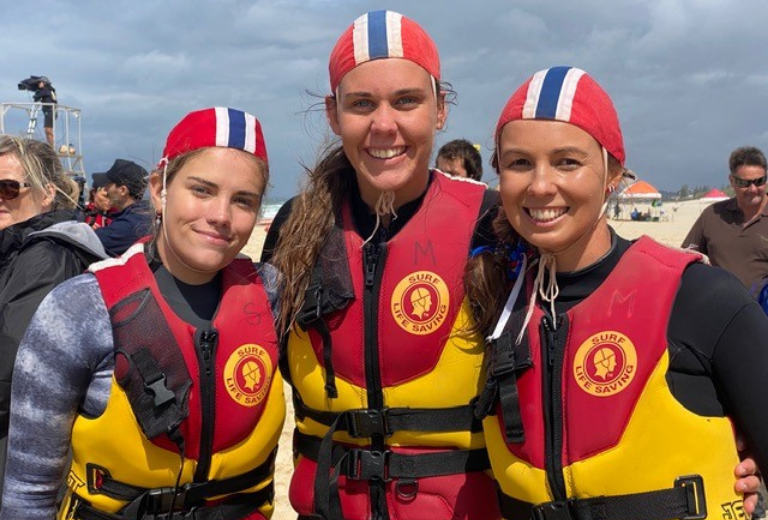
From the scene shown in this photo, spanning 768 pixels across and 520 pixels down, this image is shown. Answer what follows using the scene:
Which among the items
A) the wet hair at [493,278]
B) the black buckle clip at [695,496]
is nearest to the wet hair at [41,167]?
the wet hair at [493,278]

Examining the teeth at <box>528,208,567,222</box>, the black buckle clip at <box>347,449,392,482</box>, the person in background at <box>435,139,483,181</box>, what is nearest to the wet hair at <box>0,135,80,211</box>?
the black buckle clip at <box>347,449,392,482</box>

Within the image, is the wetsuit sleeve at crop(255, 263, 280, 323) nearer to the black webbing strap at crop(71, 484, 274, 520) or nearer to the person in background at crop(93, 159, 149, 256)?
the black webbing strap at crop(71, 484, 274, 520)

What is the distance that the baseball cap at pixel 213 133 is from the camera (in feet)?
8.44

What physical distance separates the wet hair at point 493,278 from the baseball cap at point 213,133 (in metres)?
0.94

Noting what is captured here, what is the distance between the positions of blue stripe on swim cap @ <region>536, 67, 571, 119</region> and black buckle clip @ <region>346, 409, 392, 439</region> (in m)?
1.25

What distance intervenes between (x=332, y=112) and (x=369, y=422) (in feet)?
4.10

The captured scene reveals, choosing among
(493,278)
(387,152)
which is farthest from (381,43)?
(493,278)

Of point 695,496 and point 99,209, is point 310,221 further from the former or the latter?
point 99,209

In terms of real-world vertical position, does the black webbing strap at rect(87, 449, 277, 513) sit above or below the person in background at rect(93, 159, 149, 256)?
below

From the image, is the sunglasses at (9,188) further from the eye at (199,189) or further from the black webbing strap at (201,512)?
the black webbing strap at (201,512)

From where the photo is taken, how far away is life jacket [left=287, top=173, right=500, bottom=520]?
103 inches

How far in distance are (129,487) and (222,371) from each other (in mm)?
511

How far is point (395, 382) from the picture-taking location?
2678 mm

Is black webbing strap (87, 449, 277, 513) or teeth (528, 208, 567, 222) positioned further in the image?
black webbing strap (87, 449, 277, 513)
